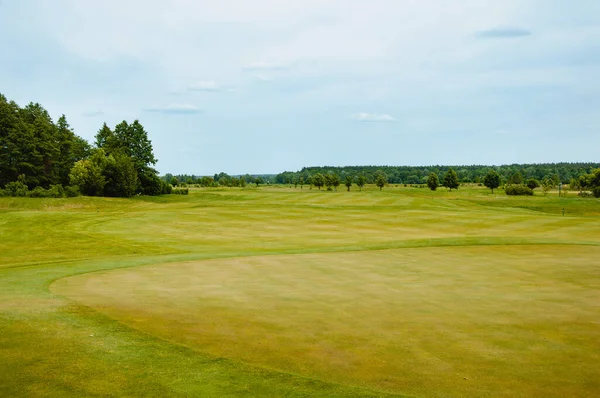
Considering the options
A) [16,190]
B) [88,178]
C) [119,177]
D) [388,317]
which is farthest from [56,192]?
[388,317]

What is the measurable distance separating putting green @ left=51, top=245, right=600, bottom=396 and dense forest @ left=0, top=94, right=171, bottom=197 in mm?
59297

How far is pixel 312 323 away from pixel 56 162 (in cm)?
8448

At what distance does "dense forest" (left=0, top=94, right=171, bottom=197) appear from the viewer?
76.8 metres

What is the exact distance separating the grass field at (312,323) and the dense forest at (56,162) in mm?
55891

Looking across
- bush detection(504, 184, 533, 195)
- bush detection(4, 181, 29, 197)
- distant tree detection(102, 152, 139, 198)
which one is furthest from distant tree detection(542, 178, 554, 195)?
bush detection(4, 181, 29, 197)

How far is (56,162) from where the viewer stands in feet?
278

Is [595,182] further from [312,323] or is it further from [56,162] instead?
[312,323]

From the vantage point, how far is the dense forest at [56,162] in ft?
252

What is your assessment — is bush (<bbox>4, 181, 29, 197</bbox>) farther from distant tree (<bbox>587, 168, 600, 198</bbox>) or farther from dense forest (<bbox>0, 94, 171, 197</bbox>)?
distant tree (<bbox>587, 168, 600, 198</bbox>)

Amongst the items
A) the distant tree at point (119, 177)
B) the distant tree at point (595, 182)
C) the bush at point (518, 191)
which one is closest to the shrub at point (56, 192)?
the distant tree at point (119, 177)

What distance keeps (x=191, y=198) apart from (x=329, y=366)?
275 feet

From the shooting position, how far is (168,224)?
41.0 meters

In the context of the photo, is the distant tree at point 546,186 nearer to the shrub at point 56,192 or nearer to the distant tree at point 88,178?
the distant tree at point 88,178

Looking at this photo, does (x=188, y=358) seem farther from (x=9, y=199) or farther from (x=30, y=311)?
(x=9, y=199)
